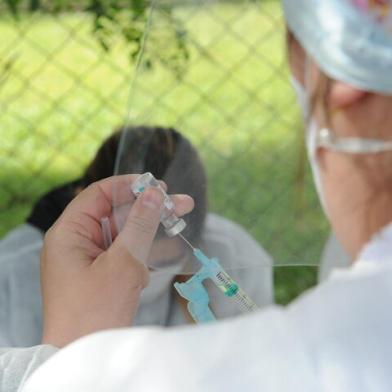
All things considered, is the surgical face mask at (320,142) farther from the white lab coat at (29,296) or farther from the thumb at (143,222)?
the white lab coat at (29,296)

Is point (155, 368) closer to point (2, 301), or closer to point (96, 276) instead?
point (96, 276)

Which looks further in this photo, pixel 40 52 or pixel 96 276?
pixel 40 52

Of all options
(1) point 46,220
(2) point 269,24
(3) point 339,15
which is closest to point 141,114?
(2) point 269,24

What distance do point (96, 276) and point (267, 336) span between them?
0.44 meters

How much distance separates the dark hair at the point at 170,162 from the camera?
1.03 metres

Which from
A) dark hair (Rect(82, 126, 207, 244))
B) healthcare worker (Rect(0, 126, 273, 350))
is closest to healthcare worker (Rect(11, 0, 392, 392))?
dark hair (Rect(82, 126, 207, 244))

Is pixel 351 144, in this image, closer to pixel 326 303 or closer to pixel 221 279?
pixel 326 303

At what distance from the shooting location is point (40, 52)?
3.54 m

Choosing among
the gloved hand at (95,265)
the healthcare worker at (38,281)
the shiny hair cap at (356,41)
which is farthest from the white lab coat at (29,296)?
the shiny hair cap at (356,41)

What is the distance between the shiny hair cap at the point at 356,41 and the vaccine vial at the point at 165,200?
306 millimetres

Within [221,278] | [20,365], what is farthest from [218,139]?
[20,365]

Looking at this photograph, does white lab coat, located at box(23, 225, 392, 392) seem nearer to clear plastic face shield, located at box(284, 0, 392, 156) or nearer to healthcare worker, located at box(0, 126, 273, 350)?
clear plastic face shield, located at box(284, 0, 392, 156)

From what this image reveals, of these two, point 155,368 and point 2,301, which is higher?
point 155,368

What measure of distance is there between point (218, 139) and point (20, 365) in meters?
0.35
